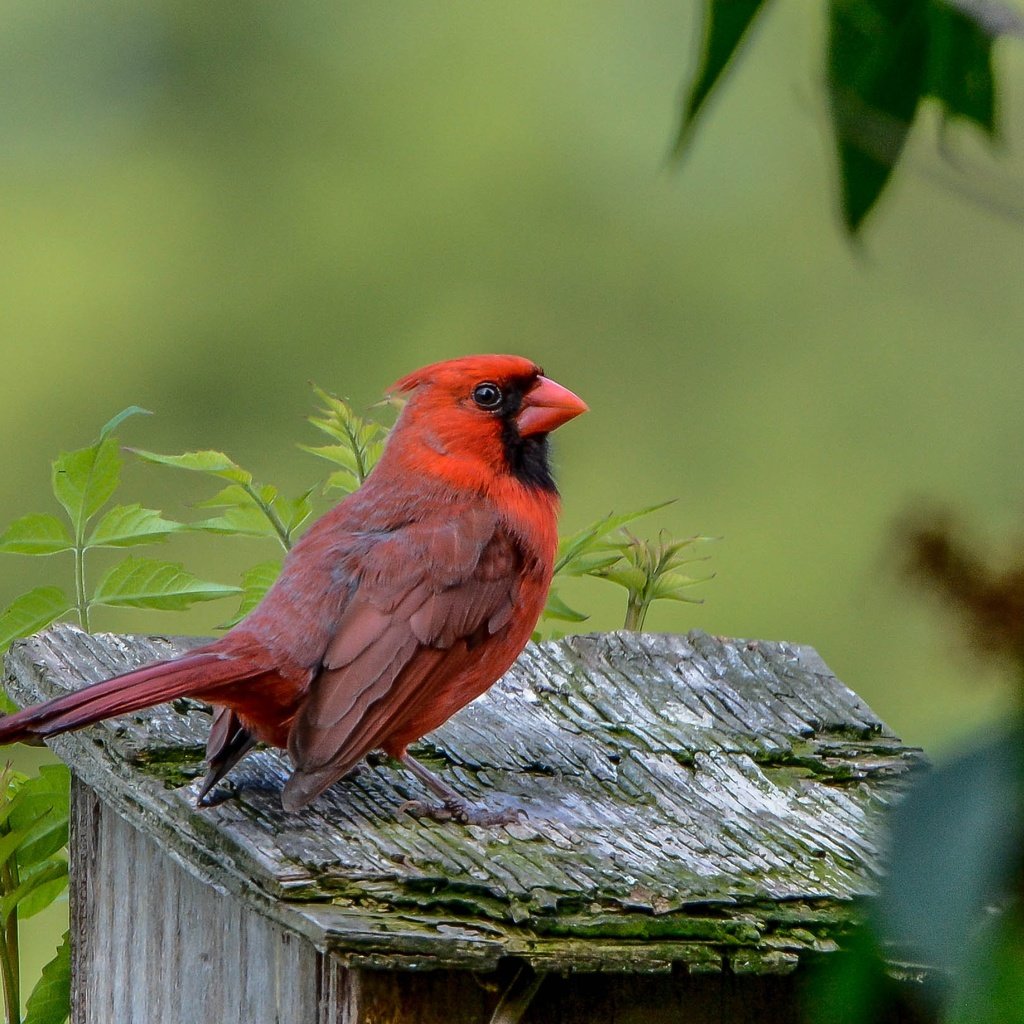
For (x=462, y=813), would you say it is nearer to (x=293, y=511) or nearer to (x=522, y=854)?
(x=522, y=854)

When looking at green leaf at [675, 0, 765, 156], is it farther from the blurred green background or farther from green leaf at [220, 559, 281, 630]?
the blurred green background

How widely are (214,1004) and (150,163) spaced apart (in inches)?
205

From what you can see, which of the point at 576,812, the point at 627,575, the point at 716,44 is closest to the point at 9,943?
the point at 576,812

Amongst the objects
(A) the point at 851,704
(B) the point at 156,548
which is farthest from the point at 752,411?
(A) the point at 851,704

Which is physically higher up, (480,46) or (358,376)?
(480,46)

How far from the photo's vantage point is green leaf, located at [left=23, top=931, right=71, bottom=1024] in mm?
2531

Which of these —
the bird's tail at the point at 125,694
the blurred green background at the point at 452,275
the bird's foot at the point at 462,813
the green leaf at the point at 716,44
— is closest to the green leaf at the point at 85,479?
the bird's tail at the point at 125,694

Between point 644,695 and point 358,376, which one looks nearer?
point 644,695

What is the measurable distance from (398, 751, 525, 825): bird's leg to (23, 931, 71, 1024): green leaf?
2.75ft

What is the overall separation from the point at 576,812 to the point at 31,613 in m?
0.89

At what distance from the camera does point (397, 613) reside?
2059 millimetres

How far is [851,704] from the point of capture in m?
2.47

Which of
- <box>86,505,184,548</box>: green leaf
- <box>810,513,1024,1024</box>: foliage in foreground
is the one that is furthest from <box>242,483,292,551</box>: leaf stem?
<box>810,513,1024,1024</box>: foliage in foreground

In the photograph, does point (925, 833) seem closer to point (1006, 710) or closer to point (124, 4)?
point (1006, 710)
